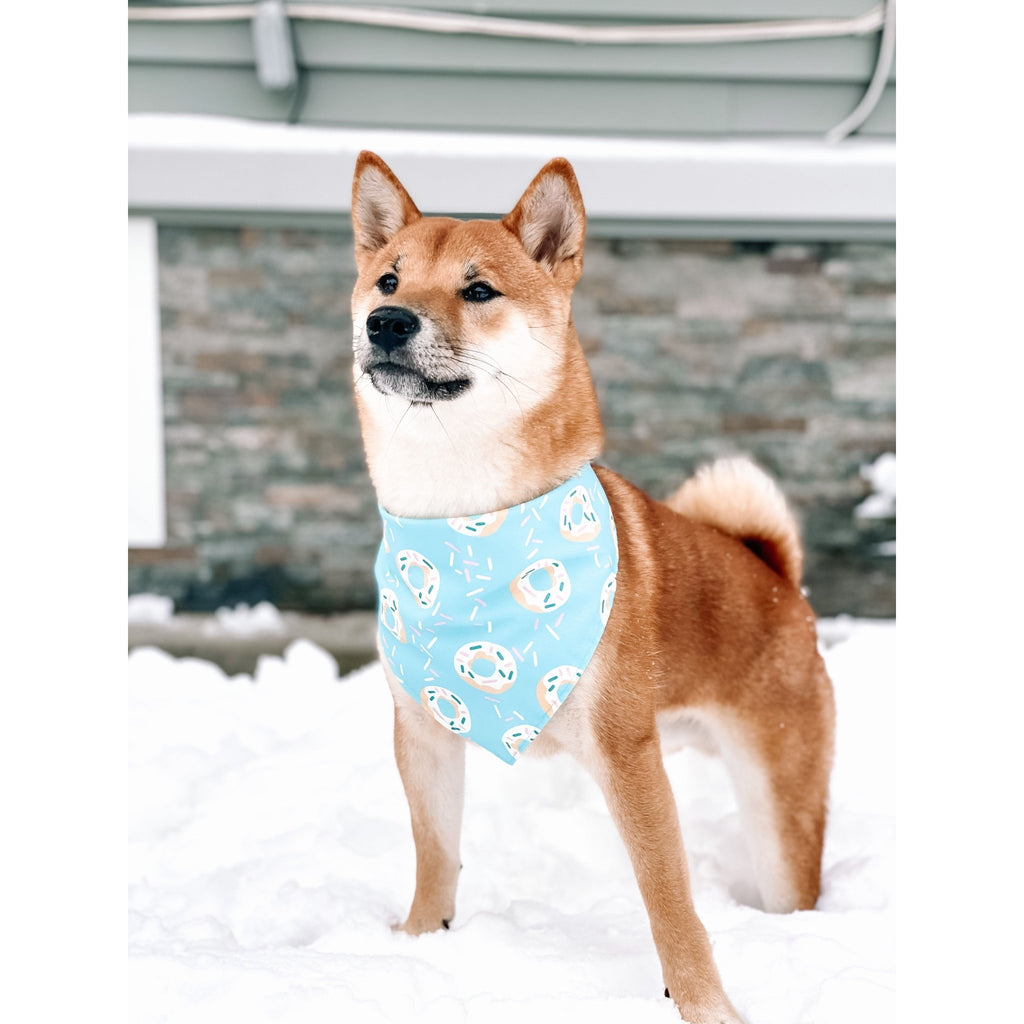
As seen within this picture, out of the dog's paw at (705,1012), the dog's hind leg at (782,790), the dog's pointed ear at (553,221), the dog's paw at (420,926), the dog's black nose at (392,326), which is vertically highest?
the dog's pointed ear at (553,221)

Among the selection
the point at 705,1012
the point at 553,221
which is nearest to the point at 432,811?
the point at 705,1012

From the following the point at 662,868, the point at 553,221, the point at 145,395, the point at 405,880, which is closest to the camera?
the point at 662,868

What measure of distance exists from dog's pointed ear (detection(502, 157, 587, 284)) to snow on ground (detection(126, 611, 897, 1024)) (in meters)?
1.27

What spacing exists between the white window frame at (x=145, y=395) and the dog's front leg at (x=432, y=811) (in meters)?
2.24

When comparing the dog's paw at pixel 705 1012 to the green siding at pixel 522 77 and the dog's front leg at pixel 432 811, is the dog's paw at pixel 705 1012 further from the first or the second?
the green siding at pixel 522 77

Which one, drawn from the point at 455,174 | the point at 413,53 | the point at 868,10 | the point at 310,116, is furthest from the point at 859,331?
the point at 310,116

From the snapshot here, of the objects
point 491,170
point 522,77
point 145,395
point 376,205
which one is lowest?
point 145,395

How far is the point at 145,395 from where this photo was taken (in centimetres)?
364

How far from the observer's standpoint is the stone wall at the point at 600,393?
12.1 ft

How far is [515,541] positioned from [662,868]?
0.61 meters

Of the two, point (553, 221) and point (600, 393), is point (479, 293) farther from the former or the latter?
point (600, 393)

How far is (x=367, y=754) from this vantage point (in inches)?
113

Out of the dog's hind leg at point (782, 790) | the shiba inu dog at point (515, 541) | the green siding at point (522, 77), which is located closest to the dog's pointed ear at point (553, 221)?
the shiba inu dog at point (515, 541)

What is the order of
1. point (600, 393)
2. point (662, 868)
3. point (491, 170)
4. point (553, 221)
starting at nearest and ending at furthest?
point (662, 868) → point (553, 221) → point (491, 170) → point (600, 393)
